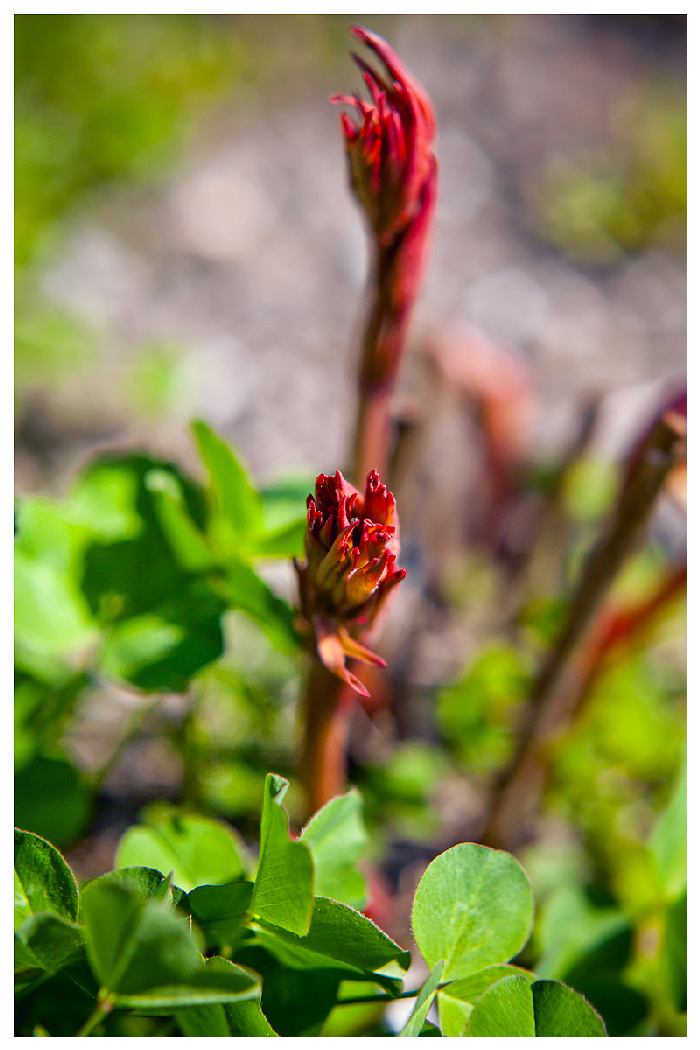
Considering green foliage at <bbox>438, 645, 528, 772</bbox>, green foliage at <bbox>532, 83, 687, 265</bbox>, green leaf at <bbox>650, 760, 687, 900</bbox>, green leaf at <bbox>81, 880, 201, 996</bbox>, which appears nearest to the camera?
green leaf at <bbox>81, 880, 201, 996</bbox>

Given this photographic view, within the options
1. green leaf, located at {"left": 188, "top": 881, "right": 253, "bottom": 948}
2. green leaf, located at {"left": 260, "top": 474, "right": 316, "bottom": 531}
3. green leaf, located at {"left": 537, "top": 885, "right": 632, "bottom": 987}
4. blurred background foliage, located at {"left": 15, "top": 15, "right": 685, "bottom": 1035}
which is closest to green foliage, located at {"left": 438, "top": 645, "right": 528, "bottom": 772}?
blurred background foliage, located at {"left": 15, "top": 15, "right": 685, "bottom": 1035}

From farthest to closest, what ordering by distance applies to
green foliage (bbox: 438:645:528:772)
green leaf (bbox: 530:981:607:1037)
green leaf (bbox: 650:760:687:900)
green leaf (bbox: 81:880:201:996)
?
green foliage (bbox: 438:645:528:772), green leaf (bbox: 650:760:687:900), green leaf (bbox: 530:981:607:1037), green leaf (bbox: 81:880:201:996)

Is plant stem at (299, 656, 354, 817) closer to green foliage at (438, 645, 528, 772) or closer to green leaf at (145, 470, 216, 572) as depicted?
green leaf at (145, 470, 216, 572)

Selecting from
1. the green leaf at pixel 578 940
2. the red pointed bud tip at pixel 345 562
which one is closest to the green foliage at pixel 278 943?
the red pointed bud tip at pixel 345 562

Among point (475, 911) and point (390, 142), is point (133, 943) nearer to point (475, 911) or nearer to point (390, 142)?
point (475, 911)

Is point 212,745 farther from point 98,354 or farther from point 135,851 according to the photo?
point 98,354

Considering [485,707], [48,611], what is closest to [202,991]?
[48,611]
